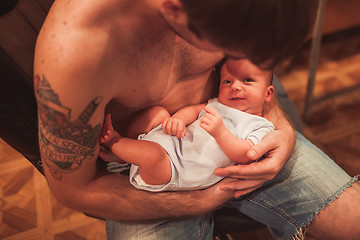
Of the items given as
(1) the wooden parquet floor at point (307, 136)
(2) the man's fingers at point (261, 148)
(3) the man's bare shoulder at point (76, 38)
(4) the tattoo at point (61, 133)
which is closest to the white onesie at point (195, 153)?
(2) the man's fingers at point (261, 148)

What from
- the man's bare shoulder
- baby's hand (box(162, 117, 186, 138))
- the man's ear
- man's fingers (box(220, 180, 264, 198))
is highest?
the man's bare shoulder

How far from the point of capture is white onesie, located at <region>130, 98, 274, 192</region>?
0.80m

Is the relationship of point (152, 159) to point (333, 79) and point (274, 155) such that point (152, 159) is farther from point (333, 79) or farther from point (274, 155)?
point (333, 79)

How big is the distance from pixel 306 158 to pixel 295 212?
0.57 ft

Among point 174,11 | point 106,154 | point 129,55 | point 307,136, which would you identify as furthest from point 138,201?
point 307,136

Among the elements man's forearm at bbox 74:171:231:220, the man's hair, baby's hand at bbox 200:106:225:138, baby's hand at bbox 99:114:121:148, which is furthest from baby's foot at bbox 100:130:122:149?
the man's hair

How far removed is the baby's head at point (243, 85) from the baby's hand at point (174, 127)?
19 cm

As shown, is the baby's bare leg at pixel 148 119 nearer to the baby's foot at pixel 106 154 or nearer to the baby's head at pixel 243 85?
the baby's foot at pixel 106 154

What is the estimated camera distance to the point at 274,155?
86cm

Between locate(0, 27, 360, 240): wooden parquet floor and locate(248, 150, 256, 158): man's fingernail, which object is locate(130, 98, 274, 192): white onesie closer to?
locate(248, 150, 256, 158): man's fingernail

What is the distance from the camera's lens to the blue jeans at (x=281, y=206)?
83 centimetres

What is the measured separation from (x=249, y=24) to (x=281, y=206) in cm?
55

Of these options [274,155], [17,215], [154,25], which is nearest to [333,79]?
[274,155]

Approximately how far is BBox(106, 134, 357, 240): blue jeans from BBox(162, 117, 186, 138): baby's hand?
24 cm
